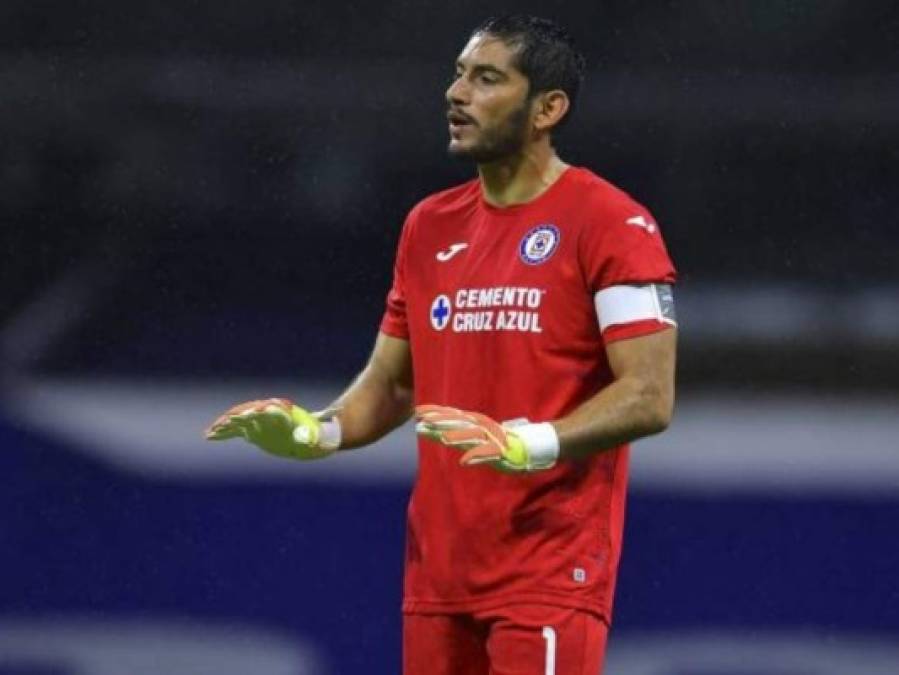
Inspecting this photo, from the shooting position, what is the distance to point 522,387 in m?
3.65

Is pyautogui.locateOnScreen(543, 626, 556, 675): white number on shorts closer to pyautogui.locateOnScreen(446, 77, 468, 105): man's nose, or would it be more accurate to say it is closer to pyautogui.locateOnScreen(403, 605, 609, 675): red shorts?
pyautogui.locateOnScreen(403, 605, 609, 675): red shorts

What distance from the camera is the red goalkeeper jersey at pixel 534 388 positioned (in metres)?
3.62

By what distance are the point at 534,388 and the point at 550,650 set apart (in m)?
0.41

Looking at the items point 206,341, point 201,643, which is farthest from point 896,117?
point 201,643

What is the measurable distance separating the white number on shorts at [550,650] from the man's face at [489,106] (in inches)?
31.4

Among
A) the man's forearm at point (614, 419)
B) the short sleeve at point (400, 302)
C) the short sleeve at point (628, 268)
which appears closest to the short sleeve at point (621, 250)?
the short sleeve at point (628, 268)

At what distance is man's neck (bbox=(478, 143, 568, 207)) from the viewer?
12.5ft

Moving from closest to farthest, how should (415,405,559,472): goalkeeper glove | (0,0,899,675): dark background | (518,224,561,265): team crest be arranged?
(415,405,559,472): goalkeeper glove < (518,224,561,265): team crest < (0,0,899,675): dark background

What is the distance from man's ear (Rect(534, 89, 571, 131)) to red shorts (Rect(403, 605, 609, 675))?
0.82m

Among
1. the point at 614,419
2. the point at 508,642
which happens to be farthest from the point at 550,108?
the point at 508,642

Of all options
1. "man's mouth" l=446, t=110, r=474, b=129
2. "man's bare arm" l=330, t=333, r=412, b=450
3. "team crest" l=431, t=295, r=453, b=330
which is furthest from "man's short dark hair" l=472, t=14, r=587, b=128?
"man's bare arm" l=330, t=333, r=412, b=450

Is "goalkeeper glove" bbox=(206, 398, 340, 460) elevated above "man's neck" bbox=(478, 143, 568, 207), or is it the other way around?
"man's neck" bbox=(478, 143, 568, 207)

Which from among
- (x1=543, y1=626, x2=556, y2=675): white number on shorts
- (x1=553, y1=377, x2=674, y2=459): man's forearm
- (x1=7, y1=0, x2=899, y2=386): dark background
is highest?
(x1=7, y1=0, x2=899, y2=386): dark background

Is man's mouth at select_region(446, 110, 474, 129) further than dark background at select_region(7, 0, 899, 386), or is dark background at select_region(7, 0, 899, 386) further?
dark background at select_region(7, 0, 899, 386)
